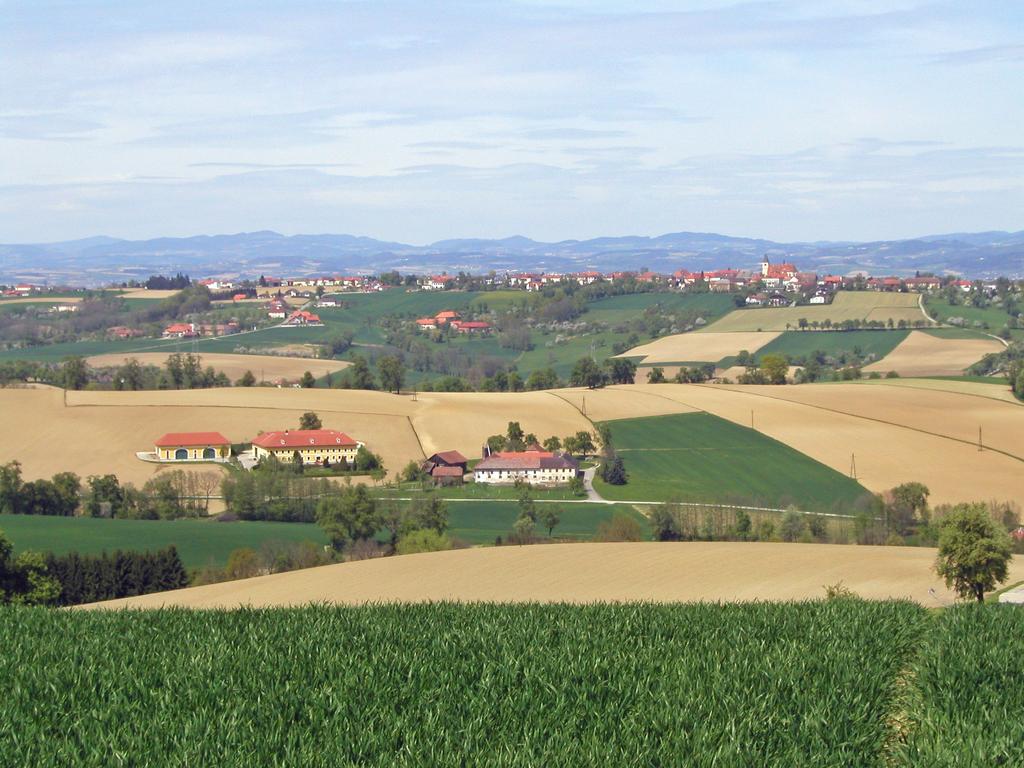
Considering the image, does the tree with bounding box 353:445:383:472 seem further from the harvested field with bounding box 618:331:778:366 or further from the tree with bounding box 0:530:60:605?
the harvested field with bounding box 618:331:778:366

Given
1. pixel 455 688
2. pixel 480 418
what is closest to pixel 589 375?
pixel 480 418

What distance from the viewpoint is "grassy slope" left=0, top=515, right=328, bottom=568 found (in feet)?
149

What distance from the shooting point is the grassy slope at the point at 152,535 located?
45.4 m

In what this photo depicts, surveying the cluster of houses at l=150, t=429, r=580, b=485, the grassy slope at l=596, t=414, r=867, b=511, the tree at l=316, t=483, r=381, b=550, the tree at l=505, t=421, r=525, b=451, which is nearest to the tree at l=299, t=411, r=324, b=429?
the cluster of houses at l=150, t=429, r=580, b=485

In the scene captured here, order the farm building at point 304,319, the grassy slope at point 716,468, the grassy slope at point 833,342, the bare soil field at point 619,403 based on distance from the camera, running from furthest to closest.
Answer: the farm building at point 304,319, the grassy slope at point 833,342, the bare soil field at point 619,403, the grassy slope at point 716,468

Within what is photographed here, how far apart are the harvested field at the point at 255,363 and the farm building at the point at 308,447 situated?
34529 millimetres

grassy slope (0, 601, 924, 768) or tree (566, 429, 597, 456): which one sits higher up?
grassy slope (0, 601, 924, 768)

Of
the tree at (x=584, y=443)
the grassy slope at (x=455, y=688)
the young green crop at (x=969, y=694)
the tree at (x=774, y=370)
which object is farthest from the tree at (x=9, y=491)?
the tree at (x=774, y=370)

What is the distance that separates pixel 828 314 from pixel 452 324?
1738 inches

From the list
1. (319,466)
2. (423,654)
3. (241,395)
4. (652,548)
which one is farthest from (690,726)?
(241,395)

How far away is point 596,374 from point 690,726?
7725 cm

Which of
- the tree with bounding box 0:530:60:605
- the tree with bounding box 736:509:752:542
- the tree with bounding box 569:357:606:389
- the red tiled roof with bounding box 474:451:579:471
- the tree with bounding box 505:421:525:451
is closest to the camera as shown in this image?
the tree with bounding box 0:530:60:605

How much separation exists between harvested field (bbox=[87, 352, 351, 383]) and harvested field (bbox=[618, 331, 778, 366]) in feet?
97.8

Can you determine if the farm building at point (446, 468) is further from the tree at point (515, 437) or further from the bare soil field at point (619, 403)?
the bare soil field at point (619, 403)
